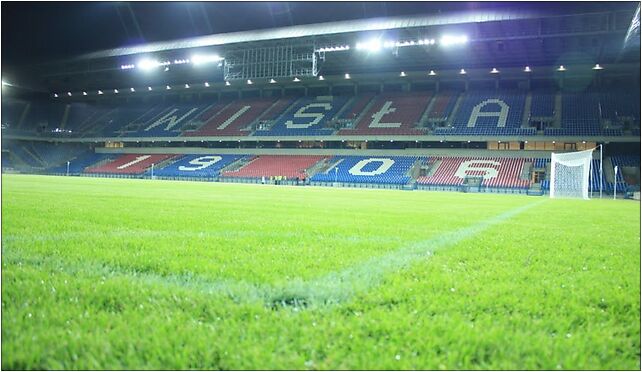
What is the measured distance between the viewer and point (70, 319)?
2250 mm

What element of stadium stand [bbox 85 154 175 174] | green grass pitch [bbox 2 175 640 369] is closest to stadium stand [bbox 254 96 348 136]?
stadium stand [bbox 85 154 175 174]

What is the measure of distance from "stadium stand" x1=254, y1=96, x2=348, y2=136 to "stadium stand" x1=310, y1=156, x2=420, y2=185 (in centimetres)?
452

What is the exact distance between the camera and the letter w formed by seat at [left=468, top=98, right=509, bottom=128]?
39847mm

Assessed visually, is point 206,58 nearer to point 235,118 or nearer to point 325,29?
point 235,118

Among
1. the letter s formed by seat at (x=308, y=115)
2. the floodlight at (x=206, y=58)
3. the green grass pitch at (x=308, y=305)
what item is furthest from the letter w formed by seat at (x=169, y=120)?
the green grass pitch at (x=308, y=305)

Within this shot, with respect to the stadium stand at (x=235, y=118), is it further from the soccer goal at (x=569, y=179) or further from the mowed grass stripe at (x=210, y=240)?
the mowed grass stripe at (x=210, y=240)

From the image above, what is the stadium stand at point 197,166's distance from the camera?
42806mm

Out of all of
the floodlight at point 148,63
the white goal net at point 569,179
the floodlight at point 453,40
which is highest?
the floodlight at point 148,63

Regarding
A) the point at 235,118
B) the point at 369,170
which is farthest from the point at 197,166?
the point at 369,170

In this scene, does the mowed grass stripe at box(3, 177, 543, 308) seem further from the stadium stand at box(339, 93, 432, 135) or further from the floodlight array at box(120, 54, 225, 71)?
the floodlight array at box(120, 54, 225, 71)

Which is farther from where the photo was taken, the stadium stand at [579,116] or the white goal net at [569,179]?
the stadium stand at [579,116]

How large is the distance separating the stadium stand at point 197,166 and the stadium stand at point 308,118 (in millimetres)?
4895

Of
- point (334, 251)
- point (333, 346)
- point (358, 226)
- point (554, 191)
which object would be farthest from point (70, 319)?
point (554, 191)

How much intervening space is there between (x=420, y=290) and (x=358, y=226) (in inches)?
161
